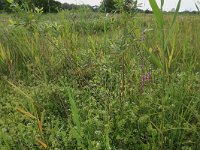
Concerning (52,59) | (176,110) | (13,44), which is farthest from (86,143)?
(13,44)

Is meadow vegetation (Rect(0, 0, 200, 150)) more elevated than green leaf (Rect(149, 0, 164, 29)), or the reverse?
green leaf (Rect(149, 0, 164, 29))

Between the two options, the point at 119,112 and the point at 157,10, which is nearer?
the point at 157,10

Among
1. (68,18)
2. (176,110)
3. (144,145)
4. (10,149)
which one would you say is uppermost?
(68,18)

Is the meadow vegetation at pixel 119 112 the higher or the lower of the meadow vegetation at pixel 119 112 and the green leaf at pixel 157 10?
the lower

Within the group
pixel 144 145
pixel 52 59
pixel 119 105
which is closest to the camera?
pixel 144 145

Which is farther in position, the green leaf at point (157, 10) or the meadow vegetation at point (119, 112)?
the meadow vegetation at point (119, 112)

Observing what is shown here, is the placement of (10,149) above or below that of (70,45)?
below

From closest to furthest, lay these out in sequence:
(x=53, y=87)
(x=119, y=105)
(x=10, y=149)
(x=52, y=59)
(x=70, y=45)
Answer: (x=10, y=149)
(x=119, y=105)
(x=53, y=87)
(x=52, y=59)
(x=70, y=45)

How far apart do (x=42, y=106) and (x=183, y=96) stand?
1002mm

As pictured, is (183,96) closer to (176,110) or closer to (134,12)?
(176,110)

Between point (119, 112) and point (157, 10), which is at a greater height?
point (157, 10)

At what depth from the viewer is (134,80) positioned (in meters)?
2.19

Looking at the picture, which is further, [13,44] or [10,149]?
[13,44]

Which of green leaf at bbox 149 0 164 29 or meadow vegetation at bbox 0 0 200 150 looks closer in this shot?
green leaf at bbox 149 0 164 29
